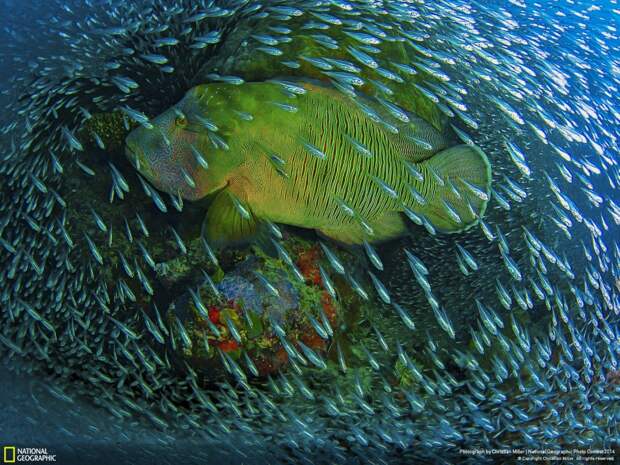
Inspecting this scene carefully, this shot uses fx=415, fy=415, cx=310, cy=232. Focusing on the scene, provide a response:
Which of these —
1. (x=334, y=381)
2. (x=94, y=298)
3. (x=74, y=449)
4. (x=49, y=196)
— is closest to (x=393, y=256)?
(x=334, y=381)

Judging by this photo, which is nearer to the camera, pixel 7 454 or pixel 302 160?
pixel 302 160

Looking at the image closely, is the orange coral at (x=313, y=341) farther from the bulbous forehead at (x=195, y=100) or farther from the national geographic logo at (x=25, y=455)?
the national geographic logo at (x=25, y=455)

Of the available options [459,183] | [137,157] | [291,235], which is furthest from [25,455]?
[459,183]

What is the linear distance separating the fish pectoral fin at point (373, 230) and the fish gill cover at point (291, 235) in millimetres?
22

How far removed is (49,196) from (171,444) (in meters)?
2.79

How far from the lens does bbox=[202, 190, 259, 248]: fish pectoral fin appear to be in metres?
3.03

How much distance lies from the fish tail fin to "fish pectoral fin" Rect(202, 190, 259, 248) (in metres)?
1.44

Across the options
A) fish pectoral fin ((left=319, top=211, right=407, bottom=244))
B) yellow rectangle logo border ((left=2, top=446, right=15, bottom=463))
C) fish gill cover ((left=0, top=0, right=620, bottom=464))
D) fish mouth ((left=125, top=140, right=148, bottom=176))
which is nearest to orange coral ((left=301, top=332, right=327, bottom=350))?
fish gill cover ((left=0, top=0, right=620, bottom=464))

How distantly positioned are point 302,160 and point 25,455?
402cm

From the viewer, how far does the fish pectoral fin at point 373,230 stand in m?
3.58

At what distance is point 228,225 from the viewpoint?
10.0ft

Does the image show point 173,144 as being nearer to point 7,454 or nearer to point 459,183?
point 459,183

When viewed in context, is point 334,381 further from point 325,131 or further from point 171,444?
point 325,131

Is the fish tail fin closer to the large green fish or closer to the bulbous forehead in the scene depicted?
the large green fish
